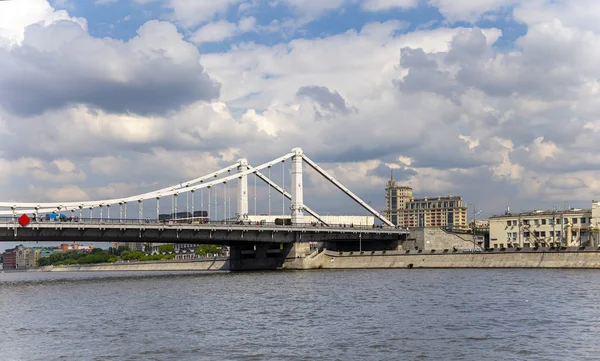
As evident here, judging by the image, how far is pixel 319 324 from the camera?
151 ft

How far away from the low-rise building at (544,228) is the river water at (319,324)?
64185 millimetres

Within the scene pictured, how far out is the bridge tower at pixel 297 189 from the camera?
442 feet

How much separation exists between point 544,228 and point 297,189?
49.6 m

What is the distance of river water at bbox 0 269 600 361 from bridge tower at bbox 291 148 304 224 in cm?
6021

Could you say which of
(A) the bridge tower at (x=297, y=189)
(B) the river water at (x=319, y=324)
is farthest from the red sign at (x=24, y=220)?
(A) the bridge tower at (x=297, y=189)

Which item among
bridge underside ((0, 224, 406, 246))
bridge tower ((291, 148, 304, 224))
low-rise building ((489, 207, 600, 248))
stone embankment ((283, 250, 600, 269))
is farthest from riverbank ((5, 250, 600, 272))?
low-rise building ((489, 207, 600, 248))

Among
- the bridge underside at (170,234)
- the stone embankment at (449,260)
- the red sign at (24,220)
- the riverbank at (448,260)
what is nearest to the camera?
the red sign at (24,220)

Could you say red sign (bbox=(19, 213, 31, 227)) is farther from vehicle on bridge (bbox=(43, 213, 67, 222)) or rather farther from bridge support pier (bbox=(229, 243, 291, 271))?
bridge support pier (bbox=(229, 243, 291, 271))

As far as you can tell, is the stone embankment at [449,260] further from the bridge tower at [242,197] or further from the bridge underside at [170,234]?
the bridge tower at [242,197]

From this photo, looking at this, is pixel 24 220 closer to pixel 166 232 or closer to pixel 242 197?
pixel 166 232

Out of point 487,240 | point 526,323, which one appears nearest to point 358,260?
point 487,240

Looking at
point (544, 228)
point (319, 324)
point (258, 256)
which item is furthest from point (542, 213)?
point (319, 324)

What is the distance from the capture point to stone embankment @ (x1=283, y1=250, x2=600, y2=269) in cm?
9912

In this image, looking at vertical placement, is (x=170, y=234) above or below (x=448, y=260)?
above
